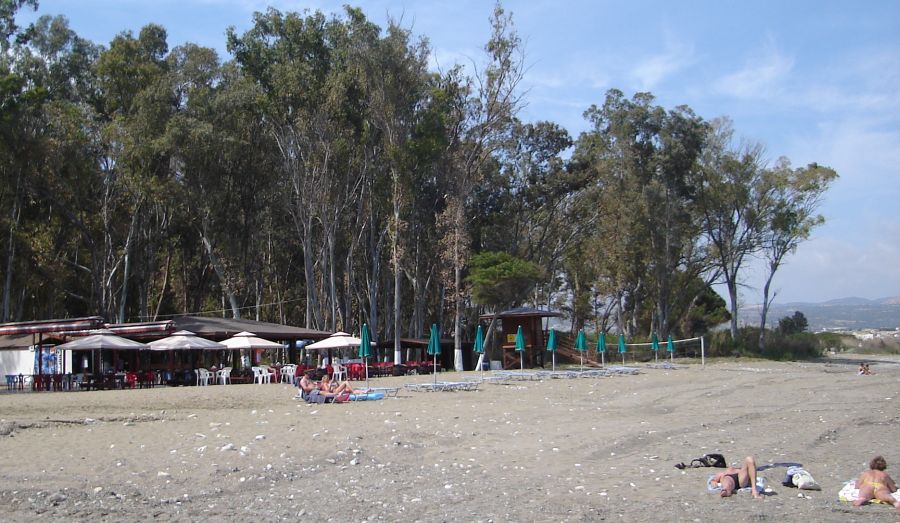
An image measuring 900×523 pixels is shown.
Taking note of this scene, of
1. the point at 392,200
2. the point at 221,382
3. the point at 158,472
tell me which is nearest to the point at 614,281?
the point at 392,200

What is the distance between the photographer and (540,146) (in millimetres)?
53906

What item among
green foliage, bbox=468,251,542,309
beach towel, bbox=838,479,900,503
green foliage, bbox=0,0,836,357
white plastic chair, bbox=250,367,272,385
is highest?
green foliage, bbox=0,0,836,357

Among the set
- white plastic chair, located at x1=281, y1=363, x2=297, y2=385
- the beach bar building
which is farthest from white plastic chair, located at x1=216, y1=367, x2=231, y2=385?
the beach bar building

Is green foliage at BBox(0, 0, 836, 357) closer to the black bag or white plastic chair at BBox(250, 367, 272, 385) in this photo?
white plastic chair at BBox(250, 367, 272, 385)

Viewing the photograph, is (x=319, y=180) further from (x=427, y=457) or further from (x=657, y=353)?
(x=427, y=457)

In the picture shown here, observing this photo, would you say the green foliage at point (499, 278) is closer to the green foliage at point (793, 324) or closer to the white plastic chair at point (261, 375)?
the white plastic chair at point (261, 375)

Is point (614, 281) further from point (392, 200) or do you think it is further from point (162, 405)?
point (162, 405)

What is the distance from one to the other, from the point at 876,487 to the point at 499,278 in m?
31.3

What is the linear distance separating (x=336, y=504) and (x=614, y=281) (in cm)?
4425

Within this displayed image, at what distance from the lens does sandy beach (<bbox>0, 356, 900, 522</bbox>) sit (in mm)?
9031

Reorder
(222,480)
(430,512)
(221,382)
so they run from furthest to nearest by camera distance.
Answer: (221,382) → (222,480) → (430,512)

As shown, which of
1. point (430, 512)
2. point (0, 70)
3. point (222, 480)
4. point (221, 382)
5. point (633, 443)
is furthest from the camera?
point (0, 70)

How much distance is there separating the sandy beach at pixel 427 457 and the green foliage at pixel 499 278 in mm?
19006

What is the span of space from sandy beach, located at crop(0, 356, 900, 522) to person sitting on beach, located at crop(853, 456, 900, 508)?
0.14 m
